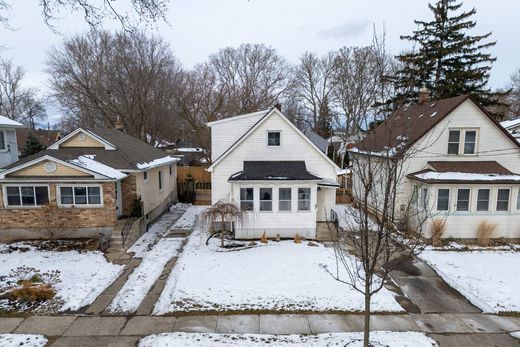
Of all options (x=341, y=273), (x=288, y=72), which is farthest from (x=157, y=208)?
(x=288, y=72)

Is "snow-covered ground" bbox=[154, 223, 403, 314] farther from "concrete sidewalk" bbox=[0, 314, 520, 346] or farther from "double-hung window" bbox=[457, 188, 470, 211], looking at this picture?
"double-hung window" bbox=[457, 188, 470, 211]

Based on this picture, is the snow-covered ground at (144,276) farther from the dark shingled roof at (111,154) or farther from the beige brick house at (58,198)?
the dark shingled roof at (111,154)

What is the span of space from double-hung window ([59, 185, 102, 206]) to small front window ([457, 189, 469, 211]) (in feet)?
52.9

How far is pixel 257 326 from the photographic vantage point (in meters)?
7.53

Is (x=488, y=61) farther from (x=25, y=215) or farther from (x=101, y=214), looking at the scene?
(x=25, y=215)

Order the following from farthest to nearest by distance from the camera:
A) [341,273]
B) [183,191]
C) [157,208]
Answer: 1. [183,191]
2. [157,208]
3. [341,273]

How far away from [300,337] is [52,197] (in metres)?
12.0

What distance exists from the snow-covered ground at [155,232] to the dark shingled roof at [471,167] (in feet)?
44.9

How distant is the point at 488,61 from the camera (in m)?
26.5

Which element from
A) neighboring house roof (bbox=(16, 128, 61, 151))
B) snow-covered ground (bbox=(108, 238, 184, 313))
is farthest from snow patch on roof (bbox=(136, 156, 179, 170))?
neighboring house roof (bbox=(16, 128, 61, 151))

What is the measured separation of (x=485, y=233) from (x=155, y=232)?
1561 cm

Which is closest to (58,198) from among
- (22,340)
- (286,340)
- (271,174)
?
(22,340)

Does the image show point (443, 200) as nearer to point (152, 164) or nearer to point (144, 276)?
point (144, 276)

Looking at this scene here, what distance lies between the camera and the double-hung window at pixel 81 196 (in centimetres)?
1341
